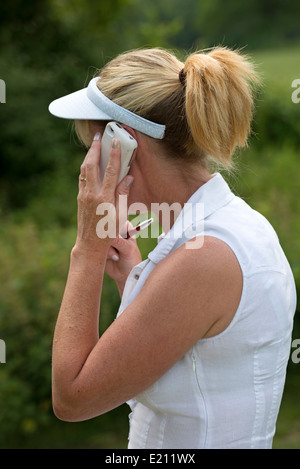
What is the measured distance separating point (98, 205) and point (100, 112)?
0.26 meters

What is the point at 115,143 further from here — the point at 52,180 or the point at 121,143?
the point at 52,180

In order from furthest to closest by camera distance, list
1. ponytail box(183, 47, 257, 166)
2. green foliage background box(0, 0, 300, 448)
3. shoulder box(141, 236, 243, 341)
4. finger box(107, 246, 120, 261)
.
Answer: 1. green foliage background box(0, 0, 300, 448)
2. finger box(107, 246, 120, 261)
3. ponytail box(183, 47, 257, 166)
4. shoulder box(141, 236, 243, 341)

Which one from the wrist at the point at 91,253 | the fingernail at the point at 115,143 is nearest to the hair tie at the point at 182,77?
the fingernail at the point at 115,143

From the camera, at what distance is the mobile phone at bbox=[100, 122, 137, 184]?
1785 mm

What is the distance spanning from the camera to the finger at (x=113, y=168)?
1.79m

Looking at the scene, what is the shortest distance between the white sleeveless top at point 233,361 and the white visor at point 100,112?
0.78ft

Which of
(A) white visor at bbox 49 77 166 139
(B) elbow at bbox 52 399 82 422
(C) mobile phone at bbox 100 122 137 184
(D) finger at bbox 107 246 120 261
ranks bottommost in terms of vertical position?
(B) elbow at bbox 52 399 82 422

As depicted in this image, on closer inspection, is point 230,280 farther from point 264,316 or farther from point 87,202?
point 87,202

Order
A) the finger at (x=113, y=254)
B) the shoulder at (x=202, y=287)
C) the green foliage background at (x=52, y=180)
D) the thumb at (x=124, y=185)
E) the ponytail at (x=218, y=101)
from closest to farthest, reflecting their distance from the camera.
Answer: the shoulder at (x=202, y=287)
the ponytail at (x=218, y=101)
the thumb at (x=124, y=185)
the finger at (x=113, y=254)
the green foliage background at (x=52, y=180)

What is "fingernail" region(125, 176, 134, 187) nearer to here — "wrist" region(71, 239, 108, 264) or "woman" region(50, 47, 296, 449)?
"woman" region(50, 47, 296, 449)

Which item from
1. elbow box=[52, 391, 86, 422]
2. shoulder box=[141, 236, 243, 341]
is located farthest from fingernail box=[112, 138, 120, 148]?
elbow box=[52, 391, 86, 422]

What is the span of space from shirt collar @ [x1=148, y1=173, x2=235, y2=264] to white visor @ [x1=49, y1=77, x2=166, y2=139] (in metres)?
0.20

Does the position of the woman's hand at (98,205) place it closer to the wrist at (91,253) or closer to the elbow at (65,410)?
the wrist at (91,253)
